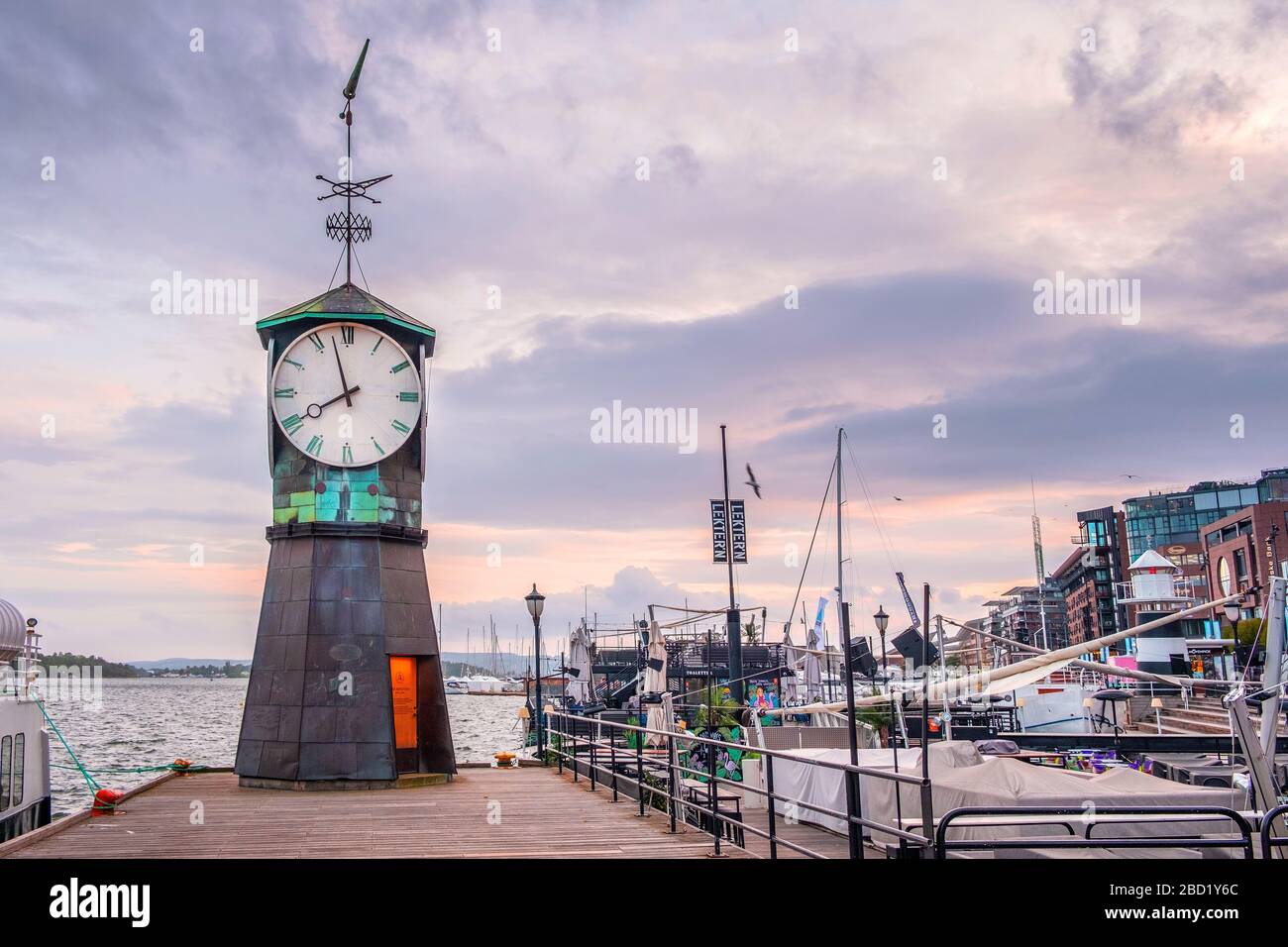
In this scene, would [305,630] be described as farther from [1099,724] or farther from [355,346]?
[1099,724]

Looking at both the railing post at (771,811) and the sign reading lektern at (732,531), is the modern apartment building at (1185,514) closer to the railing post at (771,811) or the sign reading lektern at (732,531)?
the sign reading lektern at (732,531)

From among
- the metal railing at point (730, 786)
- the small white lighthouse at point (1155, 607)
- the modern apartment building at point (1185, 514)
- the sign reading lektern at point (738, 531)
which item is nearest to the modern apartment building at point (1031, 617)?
the modern apartment building at point (1185, 514)

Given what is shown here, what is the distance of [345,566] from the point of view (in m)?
19.2

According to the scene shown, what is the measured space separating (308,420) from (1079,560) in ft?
510

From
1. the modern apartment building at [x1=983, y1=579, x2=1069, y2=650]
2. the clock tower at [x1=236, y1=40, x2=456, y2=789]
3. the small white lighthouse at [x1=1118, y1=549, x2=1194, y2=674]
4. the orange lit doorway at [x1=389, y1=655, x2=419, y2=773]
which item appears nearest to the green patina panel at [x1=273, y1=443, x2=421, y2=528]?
the clock tower at [x1=236, y1=40, x2=456, y2=789]

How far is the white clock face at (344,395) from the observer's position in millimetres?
19781

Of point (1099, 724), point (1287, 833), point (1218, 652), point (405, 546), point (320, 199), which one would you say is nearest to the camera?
point (1287, 833)

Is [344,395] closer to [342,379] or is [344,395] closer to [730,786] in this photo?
[342,379]

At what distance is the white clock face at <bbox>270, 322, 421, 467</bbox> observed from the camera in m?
19.8

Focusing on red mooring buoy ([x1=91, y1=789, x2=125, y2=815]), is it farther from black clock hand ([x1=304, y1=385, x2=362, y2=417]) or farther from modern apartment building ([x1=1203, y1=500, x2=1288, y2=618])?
modern apartment building ([x1=1203, y1=500, x2=1288, y2=618])

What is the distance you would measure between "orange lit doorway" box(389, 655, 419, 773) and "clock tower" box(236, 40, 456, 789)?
3 centimetres

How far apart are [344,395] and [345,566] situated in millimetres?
3160
